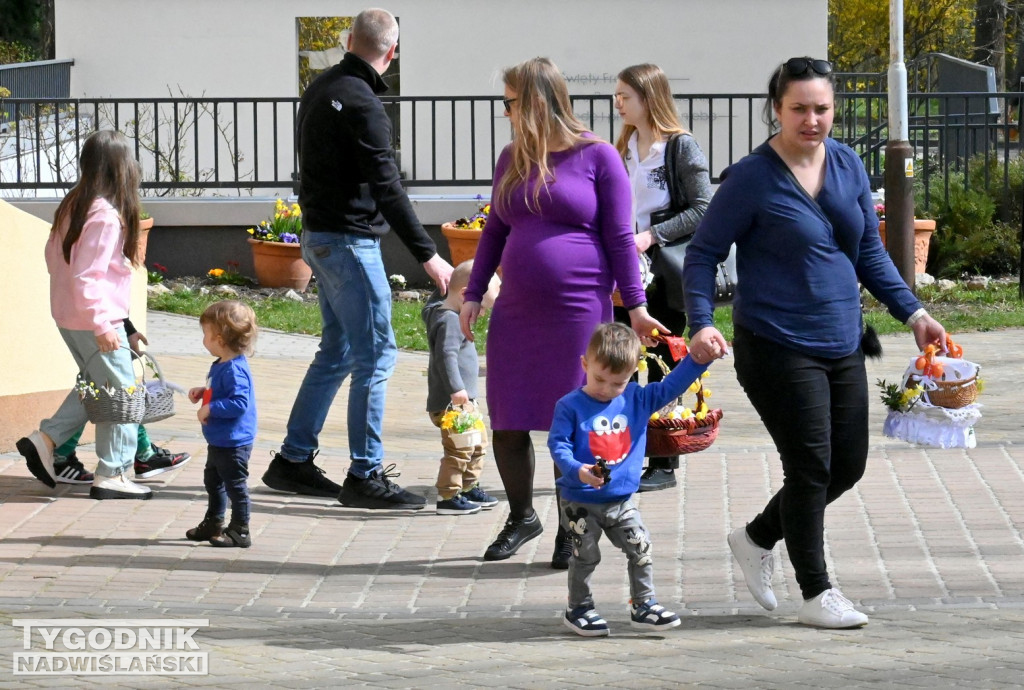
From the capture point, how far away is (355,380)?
6.53 metres

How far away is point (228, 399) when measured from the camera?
5723 millimetres

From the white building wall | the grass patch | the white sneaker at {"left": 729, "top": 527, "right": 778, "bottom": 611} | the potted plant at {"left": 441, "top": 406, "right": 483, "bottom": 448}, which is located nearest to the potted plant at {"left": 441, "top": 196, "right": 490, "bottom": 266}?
the grass patch

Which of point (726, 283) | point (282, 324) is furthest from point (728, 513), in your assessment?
point (282, 324)

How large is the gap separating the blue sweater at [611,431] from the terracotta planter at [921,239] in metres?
9.28

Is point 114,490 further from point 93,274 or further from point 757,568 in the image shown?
point 757,568

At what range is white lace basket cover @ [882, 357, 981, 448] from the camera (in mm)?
4816

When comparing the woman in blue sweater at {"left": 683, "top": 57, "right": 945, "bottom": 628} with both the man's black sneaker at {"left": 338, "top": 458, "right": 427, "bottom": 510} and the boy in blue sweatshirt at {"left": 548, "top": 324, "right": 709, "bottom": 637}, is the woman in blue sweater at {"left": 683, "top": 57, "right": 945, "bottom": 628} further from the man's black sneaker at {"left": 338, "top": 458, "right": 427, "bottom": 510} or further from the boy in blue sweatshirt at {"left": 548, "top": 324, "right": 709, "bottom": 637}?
the man's black sneaker at {"left": 338, "top": 458, "right": 427, "bottom": 510}

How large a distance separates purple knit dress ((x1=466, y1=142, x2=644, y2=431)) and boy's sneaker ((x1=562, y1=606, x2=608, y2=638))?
2.63 feet

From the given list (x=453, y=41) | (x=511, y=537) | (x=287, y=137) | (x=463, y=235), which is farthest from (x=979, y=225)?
(x=511, y=537)

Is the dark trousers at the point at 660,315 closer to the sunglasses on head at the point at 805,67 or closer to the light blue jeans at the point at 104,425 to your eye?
the sunglasses on head at the point at 805,67

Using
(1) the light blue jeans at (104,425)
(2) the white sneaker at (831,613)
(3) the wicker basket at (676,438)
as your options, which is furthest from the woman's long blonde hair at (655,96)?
(1) the light blue jeans at (104,425)

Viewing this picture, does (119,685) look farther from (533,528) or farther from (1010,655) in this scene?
(1010,655)

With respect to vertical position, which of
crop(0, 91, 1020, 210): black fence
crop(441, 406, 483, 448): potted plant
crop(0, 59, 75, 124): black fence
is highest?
crop(0, 59, 75, 124): black fence

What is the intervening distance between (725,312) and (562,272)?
23.2 feet
